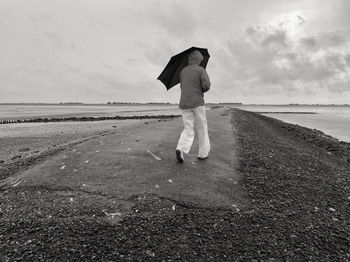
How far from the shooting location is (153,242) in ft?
15.8

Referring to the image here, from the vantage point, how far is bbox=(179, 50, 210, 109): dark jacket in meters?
8.30

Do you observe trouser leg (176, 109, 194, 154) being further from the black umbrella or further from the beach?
A: the black umbrella

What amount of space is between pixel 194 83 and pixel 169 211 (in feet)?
12.8

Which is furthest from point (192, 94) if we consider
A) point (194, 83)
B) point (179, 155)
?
point (179, 155)

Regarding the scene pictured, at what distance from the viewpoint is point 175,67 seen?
9.12 meters

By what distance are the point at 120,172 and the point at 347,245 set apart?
5.15 metres

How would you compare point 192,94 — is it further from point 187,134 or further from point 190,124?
point 187,134

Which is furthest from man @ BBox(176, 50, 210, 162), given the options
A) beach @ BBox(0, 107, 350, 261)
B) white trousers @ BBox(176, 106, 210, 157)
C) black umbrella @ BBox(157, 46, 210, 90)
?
beach @ BBox(0, 107, 350, 261)

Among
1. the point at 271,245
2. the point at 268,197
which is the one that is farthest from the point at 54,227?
the point at 268,197

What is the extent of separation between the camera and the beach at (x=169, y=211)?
4.70 metres

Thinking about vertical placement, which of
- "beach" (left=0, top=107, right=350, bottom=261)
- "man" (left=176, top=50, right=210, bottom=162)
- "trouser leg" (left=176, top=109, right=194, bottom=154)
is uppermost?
"man" (left=176, top=50, right=210, bottom=162)

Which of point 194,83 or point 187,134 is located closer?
point 194,83

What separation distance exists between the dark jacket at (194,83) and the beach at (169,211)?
1788 mm

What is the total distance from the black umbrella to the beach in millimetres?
2357
